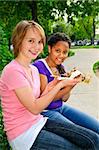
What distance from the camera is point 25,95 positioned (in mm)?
2066

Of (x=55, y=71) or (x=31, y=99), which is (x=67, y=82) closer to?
(x=31, y=99)

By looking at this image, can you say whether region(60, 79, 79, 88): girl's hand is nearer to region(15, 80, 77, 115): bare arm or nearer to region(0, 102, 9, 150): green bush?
region(15, 80, 77, 115): bare arm

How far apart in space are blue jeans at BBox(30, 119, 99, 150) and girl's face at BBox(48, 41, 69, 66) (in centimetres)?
52

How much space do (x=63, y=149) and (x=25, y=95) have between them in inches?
14.6

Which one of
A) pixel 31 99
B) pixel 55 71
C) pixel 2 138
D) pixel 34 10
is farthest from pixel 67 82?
pixel 34 10

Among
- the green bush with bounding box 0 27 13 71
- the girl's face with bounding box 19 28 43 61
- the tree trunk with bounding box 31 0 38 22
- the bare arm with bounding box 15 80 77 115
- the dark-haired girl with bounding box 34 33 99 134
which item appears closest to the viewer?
the bare arm with bounding box 15 80 77 115

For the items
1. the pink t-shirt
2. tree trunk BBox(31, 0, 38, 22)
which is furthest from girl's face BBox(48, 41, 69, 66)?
tree trunk BBox(31, 0, 38, 22)

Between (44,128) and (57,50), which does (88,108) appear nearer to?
(57,50)

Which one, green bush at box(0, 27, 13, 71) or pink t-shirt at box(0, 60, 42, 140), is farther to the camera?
green bush at box(0, 27, 13, 71)

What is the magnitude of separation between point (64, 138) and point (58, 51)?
667mm

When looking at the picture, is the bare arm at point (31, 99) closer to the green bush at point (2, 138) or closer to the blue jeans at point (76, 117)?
the blue jeans at point (76, 117)

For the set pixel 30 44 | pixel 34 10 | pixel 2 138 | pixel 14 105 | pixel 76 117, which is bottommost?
pixel 2 138

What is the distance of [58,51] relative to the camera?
2.59 metres

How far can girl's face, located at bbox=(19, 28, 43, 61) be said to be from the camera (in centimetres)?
222
